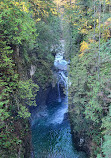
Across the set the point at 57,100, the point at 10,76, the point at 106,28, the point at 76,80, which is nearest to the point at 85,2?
the point at 106,28

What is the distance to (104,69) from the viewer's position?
6434 millimetres

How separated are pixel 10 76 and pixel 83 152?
8.27 m


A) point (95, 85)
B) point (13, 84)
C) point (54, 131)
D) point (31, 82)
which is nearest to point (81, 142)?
point (54, 131)

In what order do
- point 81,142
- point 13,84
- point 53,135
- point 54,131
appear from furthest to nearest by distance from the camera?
point 54,131, point 53,135, point 81,142, point 13,84

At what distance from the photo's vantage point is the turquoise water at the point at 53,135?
31.6 ft

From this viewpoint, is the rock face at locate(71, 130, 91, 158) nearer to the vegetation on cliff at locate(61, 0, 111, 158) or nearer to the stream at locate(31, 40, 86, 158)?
the vegetation on cliff at locate(61, 0, 111, 158)

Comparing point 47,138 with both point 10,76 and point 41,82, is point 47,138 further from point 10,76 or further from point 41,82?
point 10,76

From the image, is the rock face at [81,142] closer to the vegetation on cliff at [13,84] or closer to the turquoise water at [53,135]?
the turquoise water at [53,135]

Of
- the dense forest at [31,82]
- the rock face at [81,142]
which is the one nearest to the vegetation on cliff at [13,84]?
the dense forest at [31,82]

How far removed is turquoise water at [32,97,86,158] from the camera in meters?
9.63

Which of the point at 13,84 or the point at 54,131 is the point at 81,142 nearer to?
the point at 54,131

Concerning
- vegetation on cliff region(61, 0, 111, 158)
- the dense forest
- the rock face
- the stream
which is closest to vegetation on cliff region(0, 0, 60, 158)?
the dense forest

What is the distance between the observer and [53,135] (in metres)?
11.8

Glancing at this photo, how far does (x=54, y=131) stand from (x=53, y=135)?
53cm
